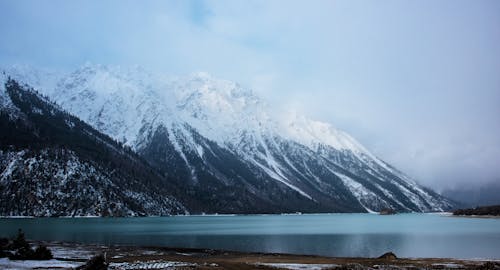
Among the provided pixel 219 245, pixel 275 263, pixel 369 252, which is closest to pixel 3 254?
pixel 275 263

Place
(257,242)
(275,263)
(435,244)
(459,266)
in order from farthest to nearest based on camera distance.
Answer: (257,242)
(435,244)
(275,263)
(459,266)

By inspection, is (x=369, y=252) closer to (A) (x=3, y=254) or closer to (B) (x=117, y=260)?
(B) (x=117, y=260)

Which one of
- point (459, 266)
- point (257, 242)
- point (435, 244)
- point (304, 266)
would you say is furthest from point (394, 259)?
point (257, 242)

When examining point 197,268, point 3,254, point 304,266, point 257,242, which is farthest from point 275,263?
point 257,242

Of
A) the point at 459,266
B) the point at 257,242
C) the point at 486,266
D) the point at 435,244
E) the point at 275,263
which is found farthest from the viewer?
the point at 257,242

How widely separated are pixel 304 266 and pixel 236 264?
28.1 ft

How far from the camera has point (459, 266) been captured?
60.5m

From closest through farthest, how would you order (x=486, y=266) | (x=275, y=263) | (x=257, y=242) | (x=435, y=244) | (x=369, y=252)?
(x=486, y=266) < (x=275, y=263) < (x=369, y=252) < (x=435, y=244) < (x=257, y=242)

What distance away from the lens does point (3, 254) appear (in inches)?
2457

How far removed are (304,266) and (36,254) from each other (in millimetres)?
33711

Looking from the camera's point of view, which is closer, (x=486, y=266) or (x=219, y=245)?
(x=486, y=266)

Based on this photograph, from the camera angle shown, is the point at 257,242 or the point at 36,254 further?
the point at 257,242

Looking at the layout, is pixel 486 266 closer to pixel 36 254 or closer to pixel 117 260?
pixel 117 260

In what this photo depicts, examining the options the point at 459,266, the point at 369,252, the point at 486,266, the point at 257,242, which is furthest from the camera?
the point at 257,242
